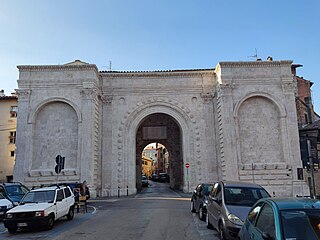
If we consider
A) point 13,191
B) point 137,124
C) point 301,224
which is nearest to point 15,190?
point 13,191

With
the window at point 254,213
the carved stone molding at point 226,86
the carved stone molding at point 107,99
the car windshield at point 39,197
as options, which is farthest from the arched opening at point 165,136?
the window at point 254,213

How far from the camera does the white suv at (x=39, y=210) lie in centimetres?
1038

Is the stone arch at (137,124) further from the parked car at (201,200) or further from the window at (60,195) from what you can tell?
the window at (60,195)

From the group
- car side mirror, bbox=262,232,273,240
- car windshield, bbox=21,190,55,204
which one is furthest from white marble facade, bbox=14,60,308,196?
car side mirror, bbox=262,232,273,240

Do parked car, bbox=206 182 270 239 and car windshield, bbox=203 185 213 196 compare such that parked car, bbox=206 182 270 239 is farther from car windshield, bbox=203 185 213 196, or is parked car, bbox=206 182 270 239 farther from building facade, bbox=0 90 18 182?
building facade, bbox=0 90 18 182

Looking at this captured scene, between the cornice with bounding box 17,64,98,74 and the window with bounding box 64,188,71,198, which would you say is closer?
the window with bounding box 64,188,71,198

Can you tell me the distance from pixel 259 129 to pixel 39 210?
62.6 ft

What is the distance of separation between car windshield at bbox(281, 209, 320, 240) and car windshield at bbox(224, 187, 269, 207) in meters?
4.08

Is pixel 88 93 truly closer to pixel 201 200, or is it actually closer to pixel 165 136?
pixel 165 136

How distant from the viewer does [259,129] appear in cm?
2492

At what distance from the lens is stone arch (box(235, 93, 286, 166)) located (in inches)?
962

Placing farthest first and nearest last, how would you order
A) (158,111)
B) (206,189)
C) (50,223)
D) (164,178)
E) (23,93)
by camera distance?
1. (164,178)
2. (158,111)
3. (23,93)
4. (206,189)
5. (50,223)

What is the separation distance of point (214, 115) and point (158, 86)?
18.4 feet

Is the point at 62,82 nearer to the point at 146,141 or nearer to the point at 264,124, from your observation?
the point at 146,141
